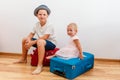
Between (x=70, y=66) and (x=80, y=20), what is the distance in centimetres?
77

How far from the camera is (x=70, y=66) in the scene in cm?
201

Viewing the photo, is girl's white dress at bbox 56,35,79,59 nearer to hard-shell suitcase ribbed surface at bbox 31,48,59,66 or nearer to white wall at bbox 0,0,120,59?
hard-shell suitcase ribbed surface at bbox 31,48,59,66

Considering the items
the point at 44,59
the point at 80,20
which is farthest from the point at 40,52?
the point at 80,20

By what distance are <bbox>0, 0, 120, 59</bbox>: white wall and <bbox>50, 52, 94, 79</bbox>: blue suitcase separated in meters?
0.41

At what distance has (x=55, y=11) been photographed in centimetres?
262

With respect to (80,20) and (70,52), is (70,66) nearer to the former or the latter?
(70,52)

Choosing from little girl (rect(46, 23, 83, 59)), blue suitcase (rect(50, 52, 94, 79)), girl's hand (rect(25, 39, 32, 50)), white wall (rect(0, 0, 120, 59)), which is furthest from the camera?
white wall (rect(0, 0, 120, 59))

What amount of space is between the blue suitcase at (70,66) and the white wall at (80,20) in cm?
41

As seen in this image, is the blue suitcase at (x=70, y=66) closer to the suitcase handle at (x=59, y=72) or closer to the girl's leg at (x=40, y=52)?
the suitcase handle at (x=59, y=72)

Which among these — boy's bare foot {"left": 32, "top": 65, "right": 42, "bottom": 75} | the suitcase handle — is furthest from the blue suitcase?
boy's bare foot {"left": 32, "top": 65, "right": 42, "bottom": 75}

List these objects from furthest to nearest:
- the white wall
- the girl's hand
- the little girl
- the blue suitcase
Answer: the white wall → the girl's hand → the little girl → the blue suitcase

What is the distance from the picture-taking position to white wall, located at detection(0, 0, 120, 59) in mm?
2521

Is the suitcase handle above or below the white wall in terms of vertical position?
below

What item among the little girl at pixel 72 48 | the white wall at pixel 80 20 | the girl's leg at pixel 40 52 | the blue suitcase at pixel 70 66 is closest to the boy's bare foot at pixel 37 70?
the girl's leg at pixel 40 52
